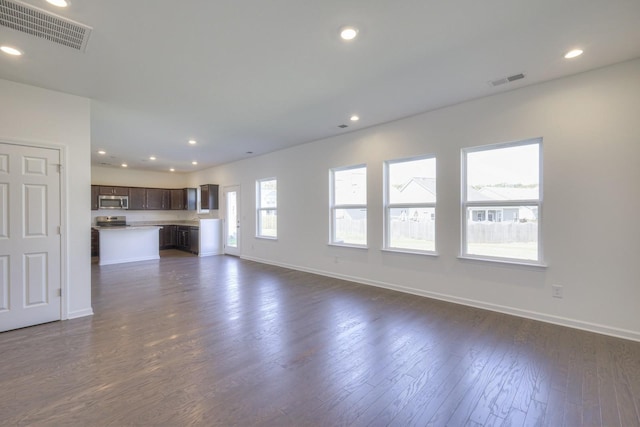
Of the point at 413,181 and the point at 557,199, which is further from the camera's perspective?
the point at 413,181

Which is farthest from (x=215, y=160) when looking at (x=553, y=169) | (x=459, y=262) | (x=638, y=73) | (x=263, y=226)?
(x=638, y=73)

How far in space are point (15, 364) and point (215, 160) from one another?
623cm

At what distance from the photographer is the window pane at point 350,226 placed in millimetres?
5183

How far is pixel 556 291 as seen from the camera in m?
3.21

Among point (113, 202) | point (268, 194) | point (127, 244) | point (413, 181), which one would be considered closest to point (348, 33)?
point (413, 181)

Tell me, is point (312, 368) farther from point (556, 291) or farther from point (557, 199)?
point (557, 199)

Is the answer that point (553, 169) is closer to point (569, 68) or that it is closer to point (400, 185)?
point (569, 68)

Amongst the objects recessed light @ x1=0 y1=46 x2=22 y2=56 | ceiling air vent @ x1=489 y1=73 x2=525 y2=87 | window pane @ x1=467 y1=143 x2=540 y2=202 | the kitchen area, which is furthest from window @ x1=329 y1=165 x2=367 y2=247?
the kitchen area

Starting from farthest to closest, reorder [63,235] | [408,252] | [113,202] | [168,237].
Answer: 1. [168,237]
2. [113,202]
3. [408,252]
4. [63,235]

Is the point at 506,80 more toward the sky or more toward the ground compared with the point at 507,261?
more toward the sky

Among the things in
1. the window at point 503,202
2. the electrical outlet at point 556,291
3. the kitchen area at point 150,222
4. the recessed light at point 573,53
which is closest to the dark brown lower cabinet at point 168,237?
the kitchen area at point 150,222

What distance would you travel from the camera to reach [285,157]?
Result: 6531mm

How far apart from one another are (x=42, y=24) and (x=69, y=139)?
1.56 metres

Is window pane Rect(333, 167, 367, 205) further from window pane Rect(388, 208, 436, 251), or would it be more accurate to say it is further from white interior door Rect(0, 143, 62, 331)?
white interior door Rect(0, 143, 62, 331)
